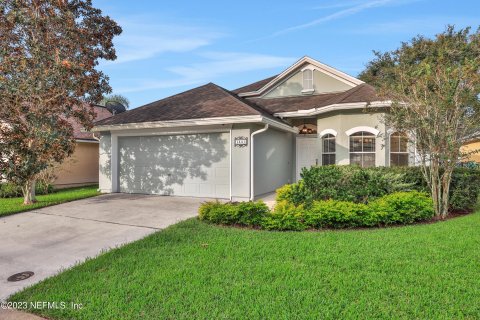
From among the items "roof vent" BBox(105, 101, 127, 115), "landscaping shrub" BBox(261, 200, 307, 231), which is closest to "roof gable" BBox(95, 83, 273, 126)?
"landscaping shrub" BBox(261, 200, 307, 231)

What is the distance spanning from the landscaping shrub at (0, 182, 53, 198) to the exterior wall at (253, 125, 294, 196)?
9.77 meters

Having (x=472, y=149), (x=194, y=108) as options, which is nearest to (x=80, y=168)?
(x=194, y=108)

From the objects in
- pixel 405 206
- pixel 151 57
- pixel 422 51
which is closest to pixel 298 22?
pixel 151 57

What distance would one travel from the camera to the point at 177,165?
1135cm

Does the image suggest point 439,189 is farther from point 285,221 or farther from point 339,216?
point 285,221

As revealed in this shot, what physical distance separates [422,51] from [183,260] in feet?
86.5

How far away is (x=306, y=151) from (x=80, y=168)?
12292 mm

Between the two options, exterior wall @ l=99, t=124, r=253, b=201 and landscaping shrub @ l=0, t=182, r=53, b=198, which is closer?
exterior wall @ l=99, t=124, r=253, b=201

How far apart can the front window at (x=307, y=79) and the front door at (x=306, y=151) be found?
314cm

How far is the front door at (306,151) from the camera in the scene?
13.3m

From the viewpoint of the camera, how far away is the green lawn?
306 centimetres

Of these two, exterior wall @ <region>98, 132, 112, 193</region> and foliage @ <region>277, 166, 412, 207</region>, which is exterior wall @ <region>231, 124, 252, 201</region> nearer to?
foliage @ <region>277, 166, 412, 207</region>

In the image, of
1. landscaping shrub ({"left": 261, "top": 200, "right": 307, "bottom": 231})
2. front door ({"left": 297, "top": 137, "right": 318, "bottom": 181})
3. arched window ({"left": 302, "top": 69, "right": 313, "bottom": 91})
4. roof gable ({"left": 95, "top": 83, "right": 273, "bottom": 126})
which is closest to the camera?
landscaping shrub ({"left": 261, "top": 200, "right": 307, "bottom": 231})

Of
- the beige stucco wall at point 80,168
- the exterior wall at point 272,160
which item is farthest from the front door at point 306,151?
the beige stucco wall at point 80,168
